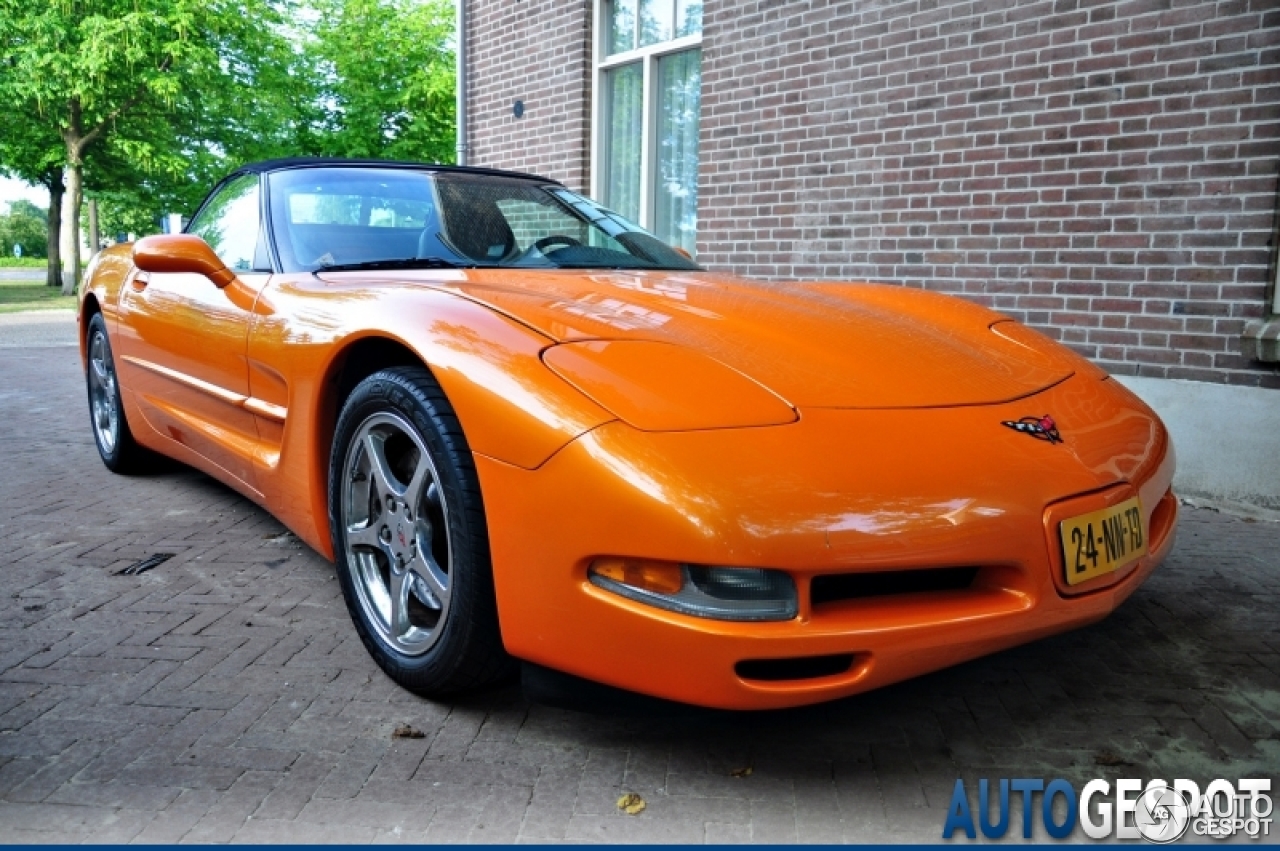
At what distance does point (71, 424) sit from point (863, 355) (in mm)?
5740

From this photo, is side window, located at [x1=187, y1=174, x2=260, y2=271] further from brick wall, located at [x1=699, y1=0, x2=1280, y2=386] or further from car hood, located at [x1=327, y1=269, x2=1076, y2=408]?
brick wall, located at [x1=699, y1=0, x2=1280, y2=386]

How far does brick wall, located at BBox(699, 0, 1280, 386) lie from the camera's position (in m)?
4.46

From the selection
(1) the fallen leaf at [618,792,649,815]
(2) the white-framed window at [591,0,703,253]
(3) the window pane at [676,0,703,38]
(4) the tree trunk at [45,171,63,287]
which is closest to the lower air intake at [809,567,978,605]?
(1) the fallen leaf at [618,792,649,815]

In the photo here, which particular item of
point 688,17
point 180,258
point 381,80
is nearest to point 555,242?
point 180,258

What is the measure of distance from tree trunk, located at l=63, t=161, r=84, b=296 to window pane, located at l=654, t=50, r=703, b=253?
1929cm

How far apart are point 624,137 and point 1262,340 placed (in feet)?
17.1

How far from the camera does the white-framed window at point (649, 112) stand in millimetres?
7516

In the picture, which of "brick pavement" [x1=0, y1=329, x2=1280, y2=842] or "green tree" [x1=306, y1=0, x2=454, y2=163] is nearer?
"brick pavement" [x1=0, y1=329, x2=1280, y2=842]

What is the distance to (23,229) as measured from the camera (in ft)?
257

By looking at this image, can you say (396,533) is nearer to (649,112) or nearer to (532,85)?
(649,112)

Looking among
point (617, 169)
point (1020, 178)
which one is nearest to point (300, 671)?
point (1020, 178)

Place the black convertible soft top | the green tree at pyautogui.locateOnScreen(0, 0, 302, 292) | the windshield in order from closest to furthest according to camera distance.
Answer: the windshield
the black convertible soft top
the green tree at pyautogui.locateOnScreen(0, 0, 302, 292)

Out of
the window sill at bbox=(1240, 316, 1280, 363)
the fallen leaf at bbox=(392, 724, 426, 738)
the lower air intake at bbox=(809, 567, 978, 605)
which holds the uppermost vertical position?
the window sill at bbox=(1240, 316, 1280, 363)

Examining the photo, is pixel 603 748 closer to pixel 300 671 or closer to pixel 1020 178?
pixel 300 671
